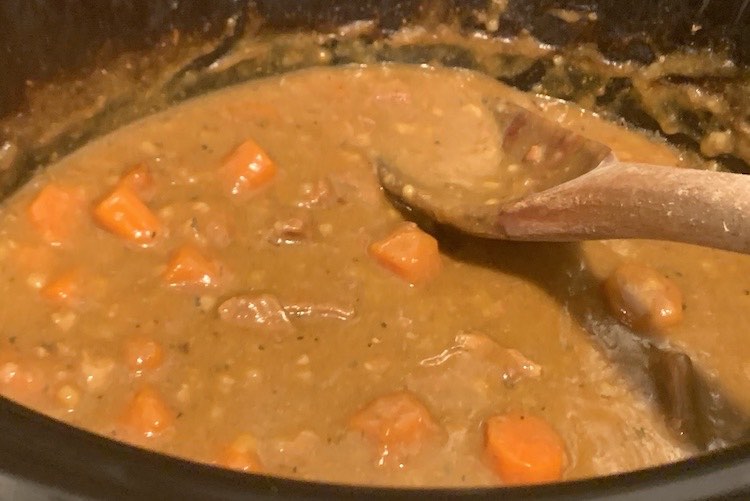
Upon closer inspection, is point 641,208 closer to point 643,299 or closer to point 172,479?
point 643,299

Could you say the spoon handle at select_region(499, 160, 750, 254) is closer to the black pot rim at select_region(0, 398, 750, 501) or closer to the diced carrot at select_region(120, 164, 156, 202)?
the black pot rim at select_region(0, 398, 750, 501)

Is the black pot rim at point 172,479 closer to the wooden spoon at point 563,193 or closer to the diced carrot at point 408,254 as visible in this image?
the wooden spoon at point 563,193

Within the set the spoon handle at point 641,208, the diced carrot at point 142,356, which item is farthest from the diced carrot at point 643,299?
the diced carrot at point 142,356

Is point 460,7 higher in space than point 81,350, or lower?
higher

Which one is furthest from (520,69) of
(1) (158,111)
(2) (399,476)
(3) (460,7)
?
(2) (399,476)

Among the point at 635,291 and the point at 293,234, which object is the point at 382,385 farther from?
the point at 635,291

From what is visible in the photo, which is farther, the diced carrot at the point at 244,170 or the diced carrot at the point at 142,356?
the diced carrot at the point at 244,170

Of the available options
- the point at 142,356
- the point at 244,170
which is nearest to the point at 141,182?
the point at 244,170
